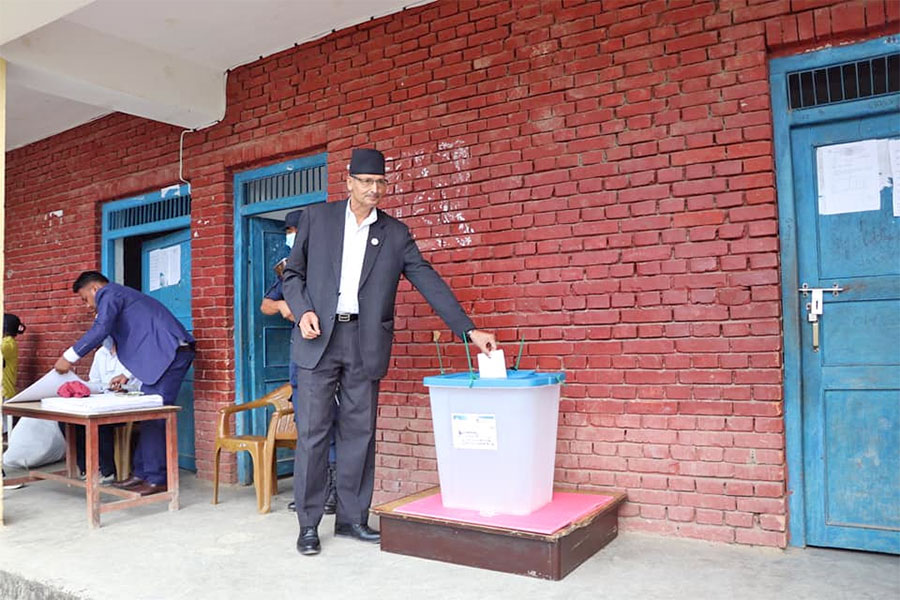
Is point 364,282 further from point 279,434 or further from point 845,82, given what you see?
point 845,82

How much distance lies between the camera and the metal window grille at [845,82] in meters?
3.25

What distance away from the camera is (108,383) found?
5270 mm

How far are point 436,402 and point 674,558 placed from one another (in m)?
1.27

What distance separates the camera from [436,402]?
3.34 m

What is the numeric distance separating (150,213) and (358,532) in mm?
3763

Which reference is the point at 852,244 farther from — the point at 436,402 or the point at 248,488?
the point at 248,488

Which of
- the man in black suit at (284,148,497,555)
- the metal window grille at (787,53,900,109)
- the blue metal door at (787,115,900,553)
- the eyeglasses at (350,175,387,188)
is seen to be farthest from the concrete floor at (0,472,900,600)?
the metal window grille at (787,53,900,109)

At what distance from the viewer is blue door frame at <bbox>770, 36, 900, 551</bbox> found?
3.40 m

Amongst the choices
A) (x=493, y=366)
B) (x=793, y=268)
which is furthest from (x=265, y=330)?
(x=793, y=268)

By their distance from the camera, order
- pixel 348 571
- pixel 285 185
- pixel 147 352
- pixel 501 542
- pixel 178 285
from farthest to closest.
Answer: pixel 178 285, pixel 285 185, pixel 147 352, pixel 348 571, pixel 501 542

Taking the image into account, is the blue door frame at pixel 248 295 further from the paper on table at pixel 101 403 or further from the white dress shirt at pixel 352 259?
the white dress shirt at pixel 352 259

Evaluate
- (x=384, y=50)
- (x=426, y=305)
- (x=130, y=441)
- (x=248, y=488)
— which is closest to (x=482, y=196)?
(x=426, y=305)

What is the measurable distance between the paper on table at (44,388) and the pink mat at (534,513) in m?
2.76

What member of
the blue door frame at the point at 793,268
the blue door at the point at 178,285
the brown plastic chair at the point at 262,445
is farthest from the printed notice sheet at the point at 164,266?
the blue door frame at the point at 793,268
